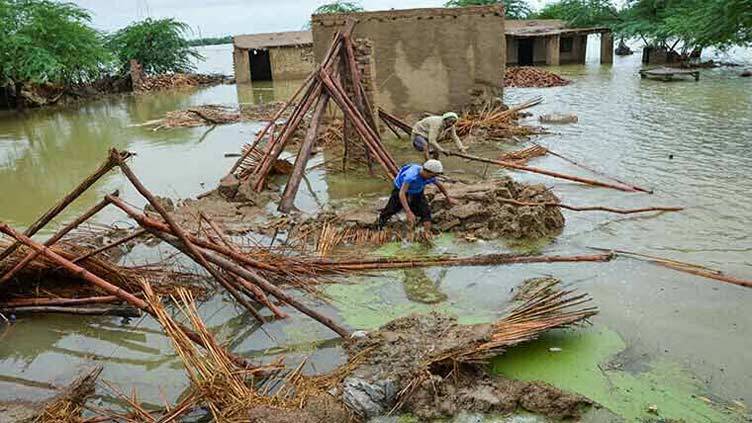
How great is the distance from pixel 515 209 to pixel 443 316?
281 centimetres

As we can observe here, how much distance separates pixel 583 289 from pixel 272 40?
1068 inches

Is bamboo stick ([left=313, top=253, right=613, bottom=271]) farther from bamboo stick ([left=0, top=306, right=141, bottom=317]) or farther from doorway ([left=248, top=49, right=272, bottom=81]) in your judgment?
doorway ([left=248, top=49, right=272, bottom=81])

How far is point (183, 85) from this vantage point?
30.0 metres

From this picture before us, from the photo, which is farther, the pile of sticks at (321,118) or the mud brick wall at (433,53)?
the mud brick wall at (433,53)

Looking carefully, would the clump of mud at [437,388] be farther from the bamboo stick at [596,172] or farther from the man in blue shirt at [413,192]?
the bamboo stick at [596,172]

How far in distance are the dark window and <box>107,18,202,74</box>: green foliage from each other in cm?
2127

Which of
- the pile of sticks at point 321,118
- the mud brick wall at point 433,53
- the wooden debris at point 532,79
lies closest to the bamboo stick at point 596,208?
the pile of sticks at point 321,118

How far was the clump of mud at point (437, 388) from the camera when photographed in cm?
386

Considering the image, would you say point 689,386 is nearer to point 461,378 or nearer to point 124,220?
point 461,378

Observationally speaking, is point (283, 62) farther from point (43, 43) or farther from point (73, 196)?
point (73, 196)

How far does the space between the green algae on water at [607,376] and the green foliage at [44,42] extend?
18806 mm

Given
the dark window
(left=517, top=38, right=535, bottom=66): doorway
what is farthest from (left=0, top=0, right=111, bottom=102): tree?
the dark window

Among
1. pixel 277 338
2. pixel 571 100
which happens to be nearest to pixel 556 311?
pixel 277 338

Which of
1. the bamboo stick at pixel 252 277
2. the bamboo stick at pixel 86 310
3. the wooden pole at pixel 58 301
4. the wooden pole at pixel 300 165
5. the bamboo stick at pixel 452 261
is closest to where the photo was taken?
the bamboo stick at pixel 252 277
